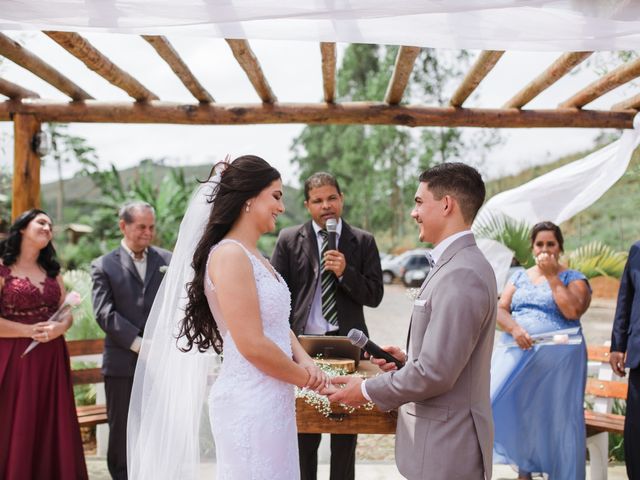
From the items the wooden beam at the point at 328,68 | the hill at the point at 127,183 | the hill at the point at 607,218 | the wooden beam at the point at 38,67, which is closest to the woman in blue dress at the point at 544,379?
the wooden beam at the point at 328,68

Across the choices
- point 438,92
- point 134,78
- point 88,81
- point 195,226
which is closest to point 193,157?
point 88,81

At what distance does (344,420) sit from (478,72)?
9.28ft

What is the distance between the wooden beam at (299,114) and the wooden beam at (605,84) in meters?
0.12

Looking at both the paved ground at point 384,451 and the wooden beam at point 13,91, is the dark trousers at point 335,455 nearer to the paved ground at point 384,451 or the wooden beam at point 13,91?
the paved ground at point 384,451

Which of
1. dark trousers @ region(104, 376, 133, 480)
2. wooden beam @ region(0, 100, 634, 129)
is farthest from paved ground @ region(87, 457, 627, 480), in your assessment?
wooden beam @ region(0, 100, 634, 129)

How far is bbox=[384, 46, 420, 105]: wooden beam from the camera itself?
465 cm

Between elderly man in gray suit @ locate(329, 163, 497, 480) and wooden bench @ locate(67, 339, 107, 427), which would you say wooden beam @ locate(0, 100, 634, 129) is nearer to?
wooden bench @ locate(67, 339, 107, 427)

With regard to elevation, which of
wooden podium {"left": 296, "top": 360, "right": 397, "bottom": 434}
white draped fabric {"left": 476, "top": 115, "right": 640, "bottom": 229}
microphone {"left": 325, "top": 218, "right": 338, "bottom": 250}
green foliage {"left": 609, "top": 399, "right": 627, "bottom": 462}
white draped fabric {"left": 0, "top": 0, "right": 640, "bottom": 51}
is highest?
white draped fabric {"left": 0, "top": 0, "right": 640, "bottom": 51}

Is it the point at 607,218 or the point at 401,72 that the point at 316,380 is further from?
the point at 607,218

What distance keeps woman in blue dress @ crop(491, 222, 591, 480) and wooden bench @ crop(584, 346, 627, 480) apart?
0.97 ft

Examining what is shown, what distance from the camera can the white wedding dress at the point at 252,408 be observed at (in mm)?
2719

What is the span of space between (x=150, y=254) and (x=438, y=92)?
62.6ft

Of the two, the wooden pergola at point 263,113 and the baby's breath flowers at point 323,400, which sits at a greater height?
the wooden pergola at point 263,113

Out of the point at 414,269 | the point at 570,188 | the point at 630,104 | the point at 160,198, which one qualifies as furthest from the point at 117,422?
the point at 414,269
